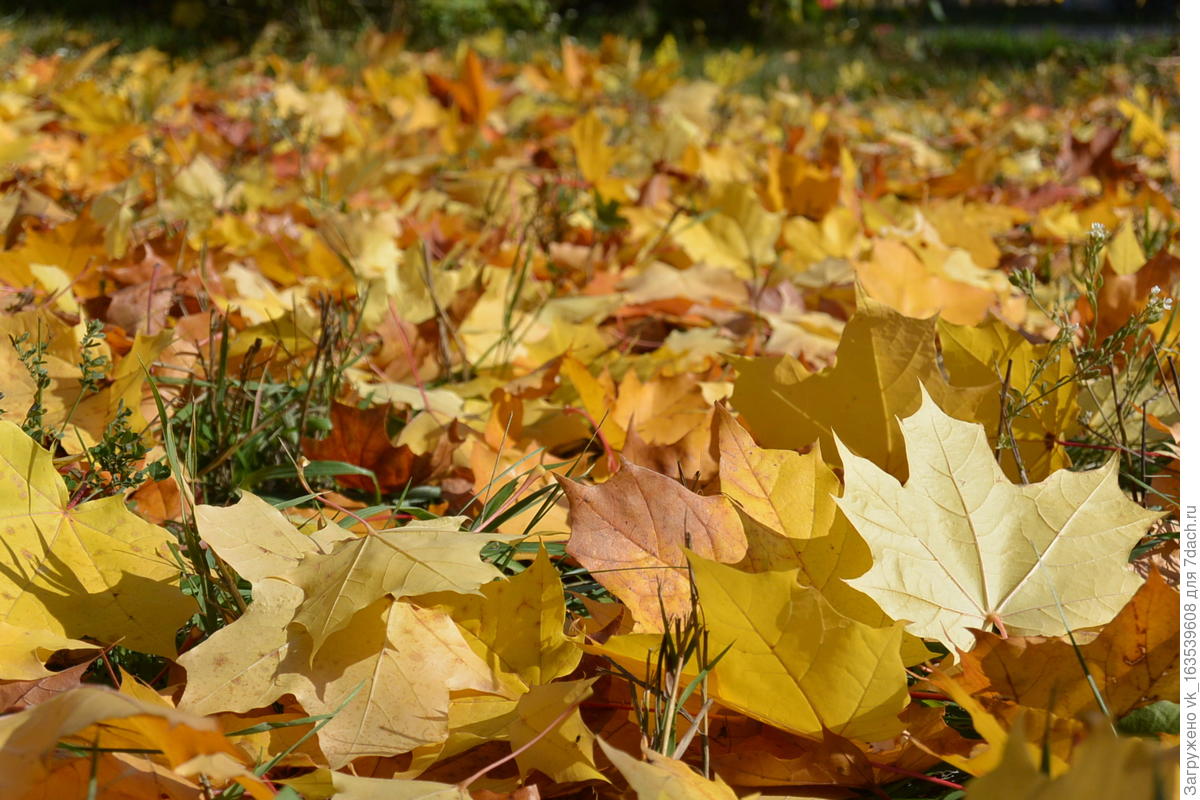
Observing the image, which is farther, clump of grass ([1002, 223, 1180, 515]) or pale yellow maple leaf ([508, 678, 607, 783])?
clump of grass ([1002, 223, 1180, 515])

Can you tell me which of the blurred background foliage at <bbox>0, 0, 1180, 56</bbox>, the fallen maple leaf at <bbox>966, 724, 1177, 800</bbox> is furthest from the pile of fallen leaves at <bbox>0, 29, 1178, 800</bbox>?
the blurred background foliage at <bbox>0, 0, 1180, 56</bbox>

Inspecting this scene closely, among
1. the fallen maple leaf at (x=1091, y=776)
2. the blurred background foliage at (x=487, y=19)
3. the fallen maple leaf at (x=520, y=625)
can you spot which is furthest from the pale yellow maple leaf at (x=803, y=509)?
the blurred background foliage at (x=487, y=19)

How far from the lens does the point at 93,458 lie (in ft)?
2.44

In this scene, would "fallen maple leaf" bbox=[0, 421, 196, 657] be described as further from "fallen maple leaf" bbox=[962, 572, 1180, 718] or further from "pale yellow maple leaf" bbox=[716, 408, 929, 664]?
"fallen maple leaf" bbox=[962, 572, 1180, 718]

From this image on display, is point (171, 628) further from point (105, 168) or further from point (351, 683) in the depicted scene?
point (105, 168)

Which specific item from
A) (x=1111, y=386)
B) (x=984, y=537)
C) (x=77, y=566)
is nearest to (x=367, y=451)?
(x=77, y=566)

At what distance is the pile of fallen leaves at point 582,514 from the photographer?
1.68 feet

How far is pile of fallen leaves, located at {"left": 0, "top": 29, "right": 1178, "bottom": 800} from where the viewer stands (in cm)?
51

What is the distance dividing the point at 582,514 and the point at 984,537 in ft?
0.83

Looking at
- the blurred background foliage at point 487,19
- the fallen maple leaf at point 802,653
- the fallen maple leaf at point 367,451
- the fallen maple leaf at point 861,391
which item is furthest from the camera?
the blurred background foliage at point 487,19

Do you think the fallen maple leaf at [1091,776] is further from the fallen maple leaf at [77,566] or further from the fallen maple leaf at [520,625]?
the fallen maple leaf at [77,566]

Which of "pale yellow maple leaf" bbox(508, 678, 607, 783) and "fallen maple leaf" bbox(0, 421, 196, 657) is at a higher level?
"fallen maple leaf" bbox(0, 421, 196, 657)

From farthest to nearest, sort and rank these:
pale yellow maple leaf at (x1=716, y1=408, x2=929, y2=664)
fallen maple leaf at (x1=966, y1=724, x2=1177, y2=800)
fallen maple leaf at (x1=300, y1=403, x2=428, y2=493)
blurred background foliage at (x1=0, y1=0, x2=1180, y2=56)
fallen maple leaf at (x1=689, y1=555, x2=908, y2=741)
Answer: blurred background foliage at (x1=0, y1=0, x2=1180, y2=56) < fallen maple leaf at (x1=300, y1=403, x2=428, y2=493) < pale yellow maple leaf at (x1=716, y1=408, x2=929, y2=664) < fallen maple leaf at (x1=689, y1=555, x2=908, y2=741) < fallen maple leaf at (x1=966, y1=724, x2=1177, y2=800)
